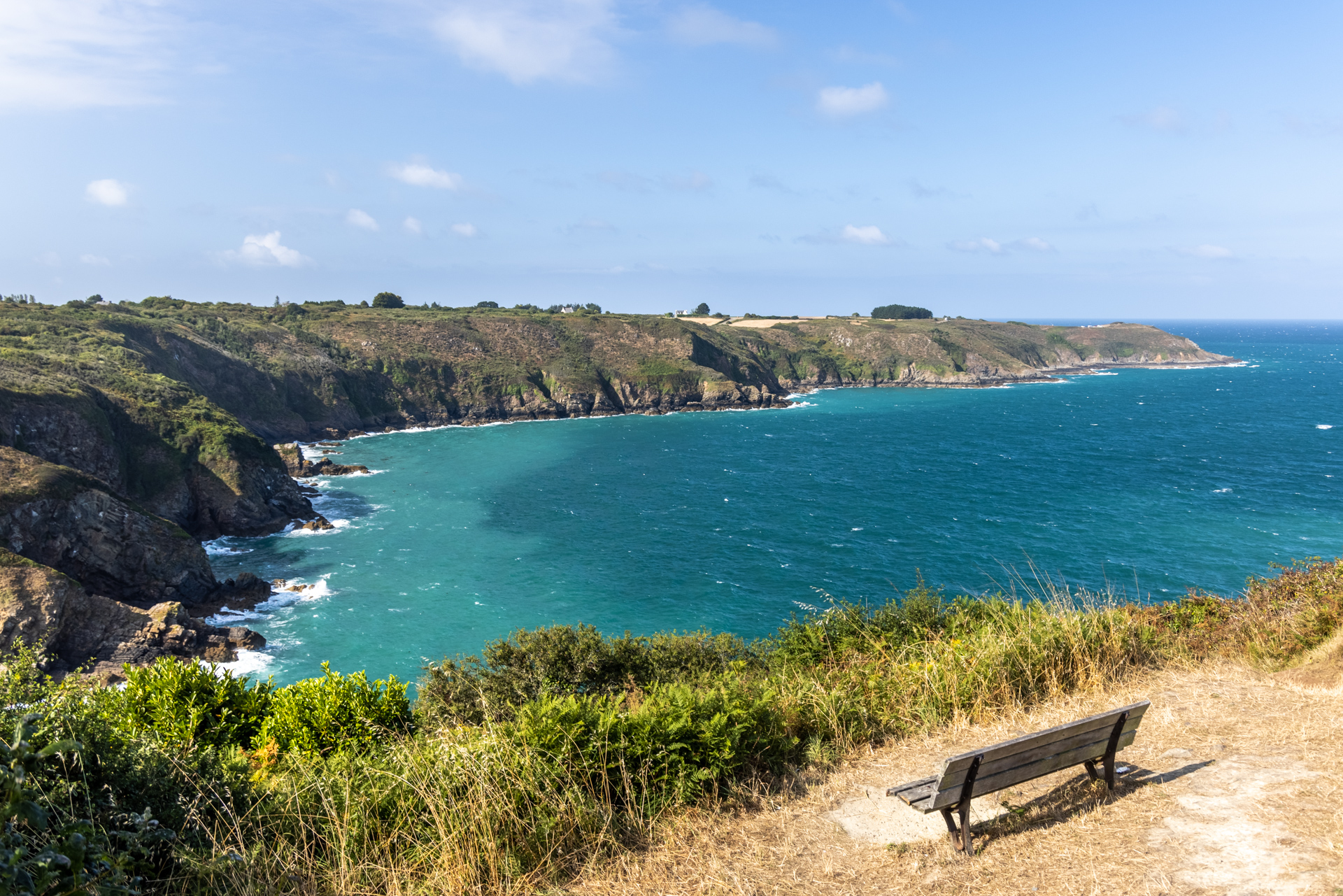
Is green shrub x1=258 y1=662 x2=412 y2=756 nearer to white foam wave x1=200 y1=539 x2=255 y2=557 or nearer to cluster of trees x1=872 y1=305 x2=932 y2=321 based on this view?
white foam wave x1=200 y1=539 x2=255 y2=557

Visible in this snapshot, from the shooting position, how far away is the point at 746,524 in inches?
1938

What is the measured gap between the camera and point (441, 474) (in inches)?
2539

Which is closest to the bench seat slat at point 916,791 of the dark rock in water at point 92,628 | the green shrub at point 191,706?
the green shrub at point 191,706

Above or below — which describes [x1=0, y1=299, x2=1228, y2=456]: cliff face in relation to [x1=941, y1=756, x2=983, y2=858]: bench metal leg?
above

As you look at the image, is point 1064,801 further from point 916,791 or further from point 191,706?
point 191,706

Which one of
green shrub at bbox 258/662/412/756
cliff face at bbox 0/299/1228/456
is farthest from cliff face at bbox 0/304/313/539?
green shrub at bbox 258/662/412/756

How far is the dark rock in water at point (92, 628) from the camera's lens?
2638 cm

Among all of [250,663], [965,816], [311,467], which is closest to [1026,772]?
[965,816]

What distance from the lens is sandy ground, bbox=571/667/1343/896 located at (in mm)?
5426

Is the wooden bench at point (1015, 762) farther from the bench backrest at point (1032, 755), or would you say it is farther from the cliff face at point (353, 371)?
the cliff face at point (353, 371)

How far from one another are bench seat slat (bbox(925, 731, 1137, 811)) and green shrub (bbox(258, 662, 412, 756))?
696 centimetres

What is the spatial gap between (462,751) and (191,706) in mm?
5480

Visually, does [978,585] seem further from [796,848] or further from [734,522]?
[796,848]

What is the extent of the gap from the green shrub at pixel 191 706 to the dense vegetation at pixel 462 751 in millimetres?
31
